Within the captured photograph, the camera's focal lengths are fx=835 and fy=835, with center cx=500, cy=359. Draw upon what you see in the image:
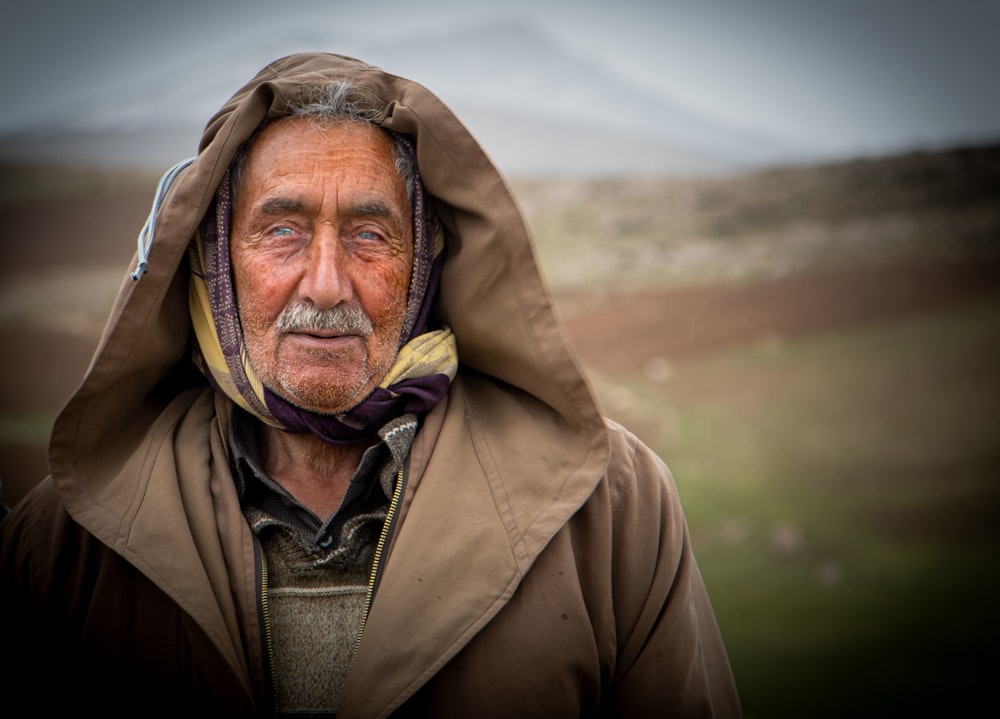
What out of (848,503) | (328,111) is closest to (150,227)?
(328,111)

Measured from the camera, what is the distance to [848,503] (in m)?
7.25

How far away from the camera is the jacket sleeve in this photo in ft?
6.50

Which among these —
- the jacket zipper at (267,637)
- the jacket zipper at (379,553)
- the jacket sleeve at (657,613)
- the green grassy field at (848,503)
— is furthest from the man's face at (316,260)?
the green grassy field at (848,503)

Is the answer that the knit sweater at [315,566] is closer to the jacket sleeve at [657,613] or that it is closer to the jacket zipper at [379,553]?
the jacket zipper at [379,553]

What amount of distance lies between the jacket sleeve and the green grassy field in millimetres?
3419

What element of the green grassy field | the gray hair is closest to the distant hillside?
the green grassy field

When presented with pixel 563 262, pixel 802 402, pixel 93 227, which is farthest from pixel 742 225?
pixel 93 227

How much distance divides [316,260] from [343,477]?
0.58m

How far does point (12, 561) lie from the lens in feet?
6.66

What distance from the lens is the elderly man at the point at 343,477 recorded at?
1.88 metres

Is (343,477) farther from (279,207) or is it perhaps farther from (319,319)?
(279,207)

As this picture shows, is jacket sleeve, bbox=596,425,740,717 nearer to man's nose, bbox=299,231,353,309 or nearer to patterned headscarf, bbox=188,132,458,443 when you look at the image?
patterned headscarf, bbox=188,132,458,443

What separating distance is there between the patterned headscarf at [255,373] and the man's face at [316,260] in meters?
0.03

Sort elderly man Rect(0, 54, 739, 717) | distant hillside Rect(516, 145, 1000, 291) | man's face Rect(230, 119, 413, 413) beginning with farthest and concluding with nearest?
distant hillside Rect(516, 145, 1000, 291), man's face Rect(230, 119, 413, 413), elderly man Rect(0, 54, 739, 717)
